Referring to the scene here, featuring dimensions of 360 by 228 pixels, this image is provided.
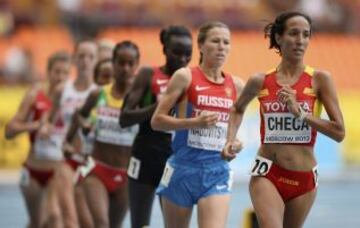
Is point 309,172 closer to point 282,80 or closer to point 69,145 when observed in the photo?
point 282,80

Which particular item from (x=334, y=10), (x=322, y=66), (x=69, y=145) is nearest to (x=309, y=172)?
(x=69, y=145)

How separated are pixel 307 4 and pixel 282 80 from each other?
1958 centimetres

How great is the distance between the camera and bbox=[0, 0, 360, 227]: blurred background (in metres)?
22.7

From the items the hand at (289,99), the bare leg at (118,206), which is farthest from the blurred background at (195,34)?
the hand at (289,99)

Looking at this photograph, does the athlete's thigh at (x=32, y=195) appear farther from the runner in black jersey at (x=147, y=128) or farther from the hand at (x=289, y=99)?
the hand at (x=289, y=99)

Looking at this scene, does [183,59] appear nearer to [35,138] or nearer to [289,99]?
[289,99]

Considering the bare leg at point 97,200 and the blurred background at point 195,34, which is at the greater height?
the blurred background at point 195,34

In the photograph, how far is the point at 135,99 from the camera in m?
9.27

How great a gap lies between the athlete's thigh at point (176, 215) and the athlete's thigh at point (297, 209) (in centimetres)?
78

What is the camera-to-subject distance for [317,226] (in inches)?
617

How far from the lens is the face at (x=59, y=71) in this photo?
11.8m

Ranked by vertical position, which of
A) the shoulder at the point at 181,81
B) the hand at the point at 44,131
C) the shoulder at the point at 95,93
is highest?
the shoulder at the point at 181,81

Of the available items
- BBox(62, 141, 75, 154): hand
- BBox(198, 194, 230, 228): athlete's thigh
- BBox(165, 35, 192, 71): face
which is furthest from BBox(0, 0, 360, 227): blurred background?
BBox(198, 194, 230, 228): athlete's thigh

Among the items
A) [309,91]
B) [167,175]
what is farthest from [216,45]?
[167,175]
